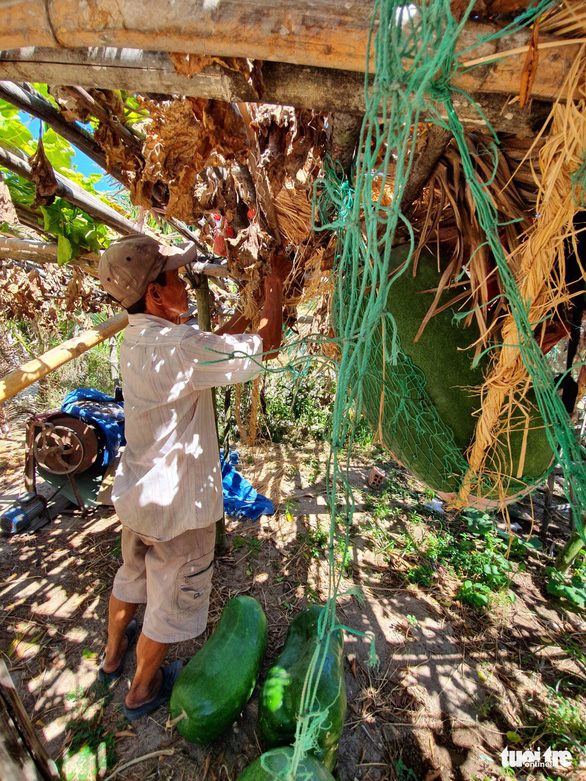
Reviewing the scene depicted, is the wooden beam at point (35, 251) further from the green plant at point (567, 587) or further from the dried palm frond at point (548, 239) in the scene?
the green plant at point (567, 587)

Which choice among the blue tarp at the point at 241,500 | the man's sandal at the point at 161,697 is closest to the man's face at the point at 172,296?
the man's sandal at the point at 161,697

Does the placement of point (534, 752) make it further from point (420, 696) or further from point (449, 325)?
point (449, 325)

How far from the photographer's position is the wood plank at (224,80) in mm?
706

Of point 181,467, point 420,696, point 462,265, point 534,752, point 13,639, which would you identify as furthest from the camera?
point 13,639

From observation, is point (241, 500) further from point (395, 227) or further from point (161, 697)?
point (395, 227)

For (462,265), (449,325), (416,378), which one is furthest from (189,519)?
(462,265)

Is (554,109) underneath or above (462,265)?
above

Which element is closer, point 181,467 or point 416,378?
point 416,378

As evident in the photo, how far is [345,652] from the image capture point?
7.26 feet

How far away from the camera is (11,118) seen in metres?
1.81

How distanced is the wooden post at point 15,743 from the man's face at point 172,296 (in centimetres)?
126

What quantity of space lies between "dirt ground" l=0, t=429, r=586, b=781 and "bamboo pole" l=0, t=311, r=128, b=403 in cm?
155

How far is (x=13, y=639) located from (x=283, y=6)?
10.1ft

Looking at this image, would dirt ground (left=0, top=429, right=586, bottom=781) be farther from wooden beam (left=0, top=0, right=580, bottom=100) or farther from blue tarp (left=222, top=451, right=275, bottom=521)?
wooden beam (left=0, top=0, right=580, bottom=100)
